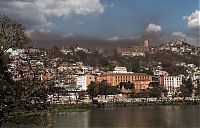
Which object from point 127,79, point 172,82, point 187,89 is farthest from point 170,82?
point 187,89

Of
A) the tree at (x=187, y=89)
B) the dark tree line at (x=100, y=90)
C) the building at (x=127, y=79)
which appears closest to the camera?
the dark tree line at (x=100, y=90)

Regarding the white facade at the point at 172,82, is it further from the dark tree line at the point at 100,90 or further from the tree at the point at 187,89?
the dark tree line at the point at 100,90

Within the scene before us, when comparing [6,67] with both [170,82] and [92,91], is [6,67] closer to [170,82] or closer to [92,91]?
[92,91]

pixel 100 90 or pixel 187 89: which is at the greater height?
pixel 187 89

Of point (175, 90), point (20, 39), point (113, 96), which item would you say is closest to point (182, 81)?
point (175, 90)

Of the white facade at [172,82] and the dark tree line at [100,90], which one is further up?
the white facade at [172,82]

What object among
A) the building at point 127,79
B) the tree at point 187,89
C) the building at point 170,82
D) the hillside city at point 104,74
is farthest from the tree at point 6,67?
the building at point 170,82

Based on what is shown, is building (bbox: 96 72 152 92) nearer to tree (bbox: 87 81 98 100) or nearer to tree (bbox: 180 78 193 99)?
tree (bbox: 180 78 193 99)

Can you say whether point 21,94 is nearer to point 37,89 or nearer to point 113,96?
point 37,89

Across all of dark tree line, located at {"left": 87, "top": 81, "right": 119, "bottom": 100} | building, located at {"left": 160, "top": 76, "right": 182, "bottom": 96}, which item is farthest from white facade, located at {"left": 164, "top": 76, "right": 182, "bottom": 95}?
dark tree line, located at {"left": 87, "top": 81, "right": 119, "bottom": 100}
